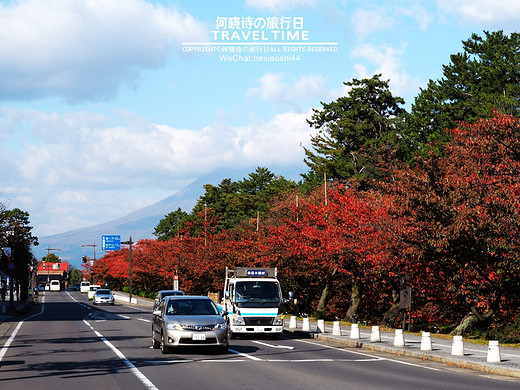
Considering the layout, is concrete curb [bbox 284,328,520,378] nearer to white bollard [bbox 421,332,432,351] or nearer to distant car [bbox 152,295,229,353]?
white bollard [bbox 421,332,432,351]

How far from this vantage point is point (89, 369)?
1627 cm

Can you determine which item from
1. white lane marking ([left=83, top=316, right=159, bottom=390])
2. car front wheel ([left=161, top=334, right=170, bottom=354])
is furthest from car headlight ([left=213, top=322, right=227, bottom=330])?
white lane marking ([left=83, top=316, right=159, bottom=390])

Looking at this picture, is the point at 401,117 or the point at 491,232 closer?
the point at 491,232

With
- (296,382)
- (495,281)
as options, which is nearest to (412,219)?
(495,281)

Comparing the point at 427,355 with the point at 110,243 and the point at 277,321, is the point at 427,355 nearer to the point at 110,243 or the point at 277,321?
the point at 277,321

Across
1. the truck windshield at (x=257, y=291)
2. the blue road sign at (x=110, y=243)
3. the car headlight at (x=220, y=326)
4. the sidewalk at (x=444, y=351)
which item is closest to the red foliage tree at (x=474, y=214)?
the sidewalk at (x=444, y=351)

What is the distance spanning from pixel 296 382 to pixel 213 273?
45.7m

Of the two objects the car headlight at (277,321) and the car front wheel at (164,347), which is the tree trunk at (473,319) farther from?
the car front wheel at (164,347)

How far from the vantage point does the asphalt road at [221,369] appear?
45.1 ft

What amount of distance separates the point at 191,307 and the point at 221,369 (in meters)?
4.99

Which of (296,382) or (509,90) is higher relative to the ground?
(509,90)

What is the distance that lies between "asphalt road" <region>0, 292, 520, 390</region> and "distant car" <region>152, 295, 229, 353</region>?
0.39 m

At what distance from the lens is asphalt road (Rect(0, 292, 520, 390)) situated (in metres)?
13.8

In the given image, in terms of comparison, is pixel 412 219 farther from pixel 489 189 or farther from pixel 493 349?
pixel 493 349
